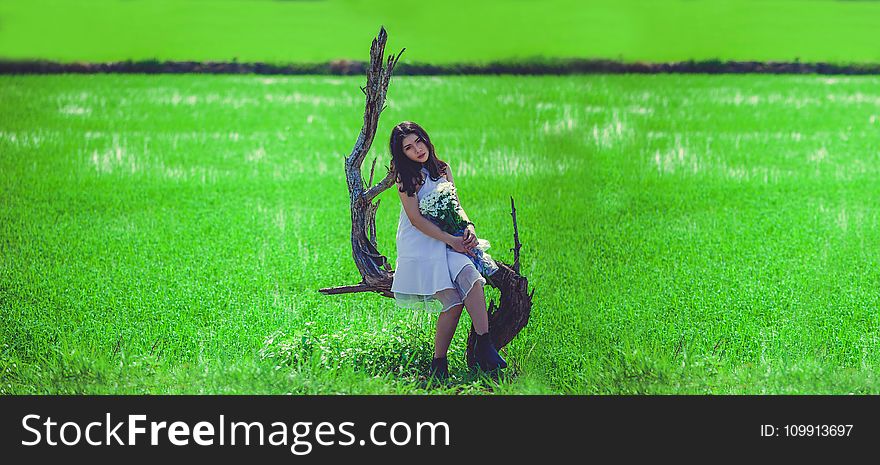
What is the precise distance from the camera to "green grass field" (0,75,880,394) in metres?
5.43

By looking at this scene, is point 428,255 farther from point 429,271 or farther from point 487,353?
point 487,353

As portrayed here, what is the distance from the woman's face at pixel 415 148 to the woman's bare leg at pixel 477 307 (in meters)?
0.63

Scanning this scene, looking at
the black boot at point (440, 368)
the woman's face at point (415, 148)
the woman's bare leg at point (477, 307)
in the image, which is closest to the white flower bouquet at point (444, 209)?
the woman's face at point (415, 148)

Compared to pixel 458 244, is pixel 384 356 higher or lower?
lower

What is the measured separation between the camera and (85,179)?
1103 centimetres

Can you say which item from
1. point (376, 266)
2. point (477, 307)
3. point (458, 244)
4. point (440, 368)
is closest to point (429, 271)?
point (458, 244)

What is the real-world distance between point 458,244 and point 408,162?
0.43 m

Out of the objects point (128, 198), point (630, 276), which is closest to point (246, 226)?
point (128, 198)

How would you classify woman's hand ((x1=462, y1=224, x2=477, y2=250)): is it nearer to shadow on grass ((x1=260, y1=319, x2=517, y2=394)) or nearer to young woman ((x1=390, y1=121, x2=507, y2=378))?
young woman ((x1=390, y1=121, x2=507, y2=378))

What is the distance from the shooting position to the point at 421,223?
4.61 m

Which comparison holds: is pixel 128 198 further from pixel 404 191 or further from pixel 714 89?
pixel 714 89

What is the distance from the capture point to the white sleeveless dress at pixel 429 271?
183 inches

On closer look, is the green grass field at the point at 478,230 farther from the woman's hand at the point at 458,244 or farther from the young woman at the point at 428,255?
the woman's hand at the point at 458,244

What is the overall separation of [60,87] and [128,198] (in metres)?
7.55
